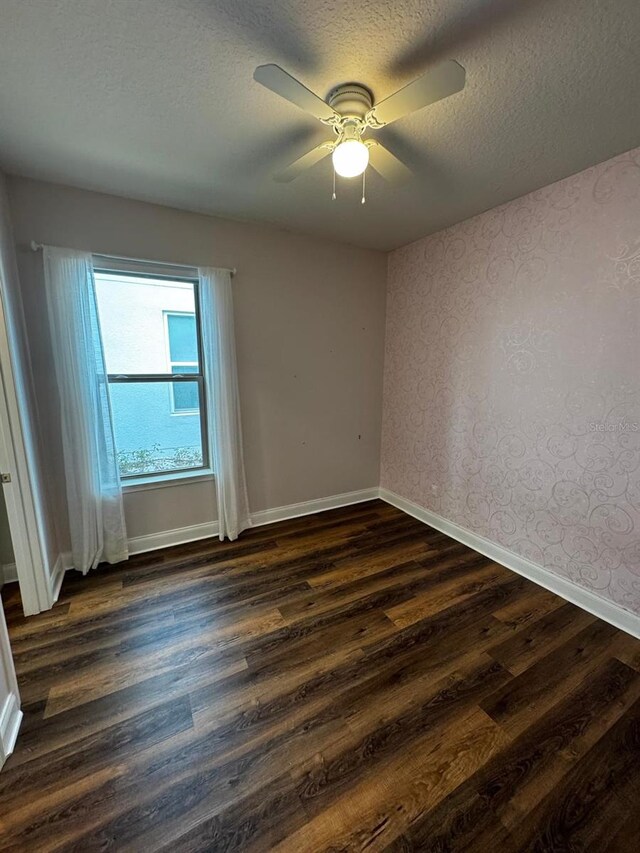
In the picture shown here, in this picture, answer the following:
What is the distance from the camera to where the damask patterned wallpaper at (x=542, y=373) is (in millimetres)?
1825

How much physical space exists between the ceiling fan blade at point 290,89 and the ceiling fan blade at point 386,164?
263mm

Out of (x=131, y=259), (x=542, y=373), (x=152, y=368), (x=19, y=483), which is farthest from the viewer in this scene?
(x=152, y=368)

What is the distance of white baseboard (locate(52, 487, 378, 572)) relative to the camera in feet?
7.85

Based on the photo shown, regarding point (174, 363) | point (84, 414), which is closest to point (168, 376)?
point (174, 363)

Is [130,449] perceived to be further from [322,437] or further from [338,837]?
[338,837]

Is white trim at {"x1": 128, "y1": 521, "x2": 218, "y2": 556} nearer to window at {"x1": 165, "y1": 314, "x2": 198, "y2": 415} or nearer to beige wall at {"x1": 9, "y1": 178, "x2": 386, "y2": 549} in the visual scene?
beige wall at {"x1": 9, "y1": 178, "x2": 386, "y2": 549}

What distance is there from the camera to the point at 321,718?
1394 mm

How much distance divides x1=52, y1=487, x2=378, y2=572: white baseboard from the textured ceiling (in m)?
2.44

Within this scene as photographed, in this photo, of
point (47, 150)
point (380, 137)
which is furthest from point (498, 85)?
point (47, 150)

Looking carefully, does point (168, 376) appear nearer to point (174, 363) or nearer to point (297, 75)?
point (174, 363)

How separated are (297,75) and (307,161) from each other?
29cm

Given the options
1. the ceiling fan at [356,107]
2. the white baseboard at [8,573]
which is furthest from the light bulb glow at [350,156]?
the white baseboard at [8,573]

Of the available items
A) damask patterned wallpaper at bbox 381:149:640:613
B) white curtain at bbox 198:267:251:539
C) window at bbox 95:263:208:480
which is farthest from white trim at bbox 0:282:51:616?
damask patterned wallpaper at bbox 381:149:640:613

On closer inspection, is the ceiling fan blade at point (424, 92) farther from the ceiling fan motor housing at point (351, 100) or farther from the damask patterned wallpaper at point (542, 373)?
the damask patterned wallpaper at point (542, 373)
